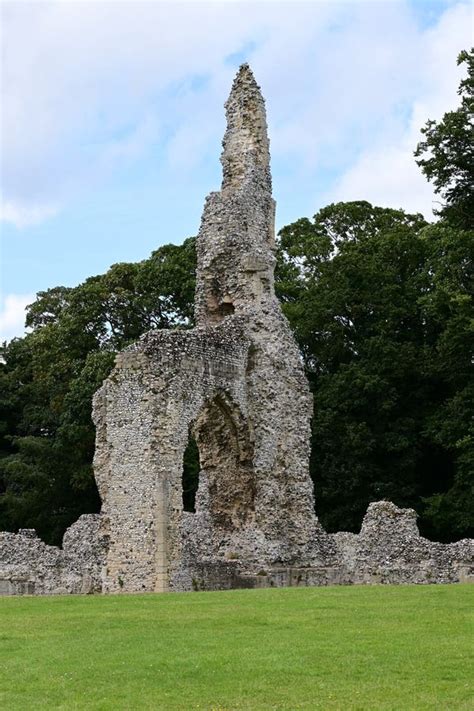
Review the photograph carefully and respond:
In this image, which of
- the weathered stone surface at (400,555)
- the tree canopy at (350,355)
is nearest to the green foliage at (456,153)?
the tree canopy at (350,355)

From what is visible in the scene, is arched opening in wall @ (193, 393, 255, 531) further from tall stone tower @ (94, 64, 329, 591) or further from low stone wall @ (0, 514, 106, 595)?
low stone wall @ (0, 514, 106, 595)

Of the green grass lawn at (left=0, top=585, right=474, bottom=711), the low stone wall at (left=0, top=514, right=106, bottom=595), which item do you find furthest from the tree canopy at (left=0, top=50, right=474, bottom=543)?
the green grass lawn at (left=0, top=585, right=474, bottom=711)

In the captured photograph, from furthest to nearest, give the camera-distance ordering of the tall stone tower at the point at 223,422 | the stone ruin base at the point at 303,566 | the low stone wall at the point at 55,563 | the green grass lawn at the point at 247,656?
the low stone wall at the point at 55,563 → the stone ruin base at the point at 303,566 → the tall stone tower at the point at 223,422 → the green grass lawn at the point at 247,656

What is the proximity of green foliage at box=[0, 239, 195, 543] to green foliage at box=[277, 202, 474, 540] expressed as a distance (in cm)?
495

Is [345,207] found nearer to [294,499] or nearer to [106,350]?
[106,350]

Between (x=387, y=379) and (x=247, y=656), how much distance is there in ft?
89.7

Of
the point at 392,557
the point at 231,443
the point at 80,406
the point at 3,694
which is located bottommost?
the point at 3,694

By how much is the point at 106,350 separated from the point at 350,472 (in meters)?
10.4

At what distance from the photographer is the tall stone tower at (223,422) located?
83.7ft

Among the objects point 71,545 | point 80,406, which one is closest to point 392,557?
point 71,545

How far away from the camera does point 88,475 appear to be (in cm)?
4209

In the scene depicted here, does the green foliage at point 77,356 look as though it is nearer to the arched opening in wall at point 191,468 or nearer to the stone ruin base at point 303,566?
the arched opening in wall at point 191,468

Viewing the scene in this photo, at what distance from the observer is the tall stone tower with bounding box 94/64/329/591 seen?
1004 inches

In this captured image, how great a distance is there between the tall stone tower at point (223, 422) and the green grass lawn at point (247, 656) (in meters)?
7.24
